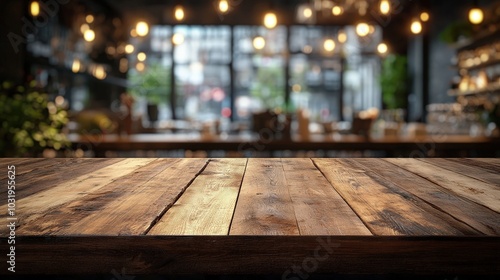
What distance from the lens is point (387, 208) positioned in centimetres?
142

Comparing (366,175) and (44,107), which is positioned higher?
(44,107)

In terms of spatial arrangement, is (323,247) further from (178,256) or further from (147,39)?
(147,39)

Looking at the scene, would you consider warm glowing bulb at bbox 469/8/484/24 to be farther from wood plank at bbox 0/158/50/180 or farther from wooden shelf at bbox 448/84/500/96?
wood plank at bbox 0/158/50/180

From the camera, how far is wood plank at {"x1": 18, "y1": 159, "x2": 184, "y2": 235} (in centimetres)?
121

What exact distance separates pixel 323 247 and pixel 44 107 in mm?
4776

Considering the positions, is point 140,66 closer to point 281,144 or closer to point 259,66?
point 259,66

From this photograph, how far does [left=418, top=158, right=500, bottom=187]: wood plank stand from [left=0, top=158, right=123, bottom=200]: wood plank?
1.35 m

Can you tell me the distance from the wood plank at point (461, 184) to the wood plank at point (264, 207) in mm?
490

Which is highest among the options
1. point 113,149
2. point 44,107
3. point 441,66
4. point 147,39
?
point 147,39

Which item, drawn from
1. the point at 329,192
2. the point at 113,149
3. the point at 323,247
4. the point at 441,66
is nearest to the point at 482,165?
the point at 329,192

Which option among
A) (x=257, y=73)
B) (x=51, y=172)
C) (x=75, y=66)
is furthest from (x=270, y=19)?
(x=257, y=73)

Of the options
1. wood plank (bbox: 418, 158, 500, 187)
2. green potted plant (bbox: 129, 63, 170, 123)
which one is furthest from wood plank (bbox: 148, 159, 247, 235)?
green potted plant (bbox: 129, 63, 170, 123)

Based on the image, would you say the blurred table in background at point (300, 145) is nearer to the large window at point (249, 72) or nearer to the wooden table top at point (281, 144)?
the wooden table top at point (281, 144)

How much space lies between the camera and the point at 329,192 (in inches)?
65.3
